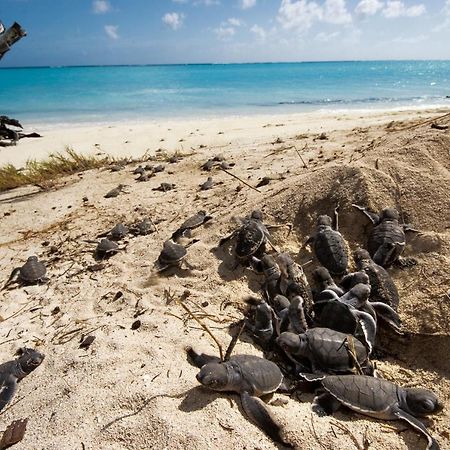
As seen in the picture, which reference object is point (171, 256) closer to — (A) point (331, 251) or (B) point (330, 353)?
(A) point (331, 251)

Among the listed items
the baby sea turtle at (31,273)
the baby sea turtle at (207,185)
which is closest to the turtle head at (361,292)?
the baby sea turtle at (31,273)

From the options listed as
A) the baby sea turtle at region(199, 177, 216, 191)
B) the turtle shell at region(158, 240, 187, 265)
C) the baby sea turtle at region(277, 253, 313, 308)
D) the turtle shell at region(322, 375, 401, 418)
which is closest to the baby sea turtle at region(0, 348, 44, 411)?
the turtle shell at region(158, 240, 187, 265)

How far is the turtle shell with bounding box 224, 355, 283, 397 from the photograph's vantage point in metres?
2.33

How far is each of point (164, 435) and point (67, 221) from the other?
4.17 meters

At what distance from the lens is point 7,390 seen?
2.66 m

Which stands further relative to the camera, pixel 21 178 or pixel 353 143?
pixel 21 178

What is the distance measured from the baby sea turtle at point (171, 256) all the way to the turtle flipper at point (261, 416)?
177cm

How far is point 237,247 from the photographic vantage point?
3.77 metres

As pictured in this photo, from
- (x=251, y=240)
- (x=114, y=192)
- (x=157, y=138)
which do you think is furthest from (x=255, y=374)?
(x=157, y=138)

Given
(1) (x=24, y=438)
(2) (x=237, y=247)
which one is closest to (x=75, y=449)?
(1) (x=24, y=438)

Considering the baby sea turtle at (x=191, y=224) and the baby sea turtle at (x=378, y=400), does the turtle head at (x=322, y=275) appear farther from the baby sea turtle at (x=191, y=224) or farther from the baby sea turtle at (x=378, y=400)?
the baby sea turtle at (x=191, y=224)

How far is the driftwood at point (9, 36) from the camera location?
21.2 feet

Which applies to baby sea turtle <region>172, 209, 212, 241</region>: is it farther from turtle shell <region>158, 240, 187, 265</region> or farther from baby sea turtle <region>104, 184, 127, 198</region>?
baby sea turtle <region>104, 184, 127, 198</region>

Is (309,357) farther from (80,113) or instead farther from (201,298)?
(80,113)
